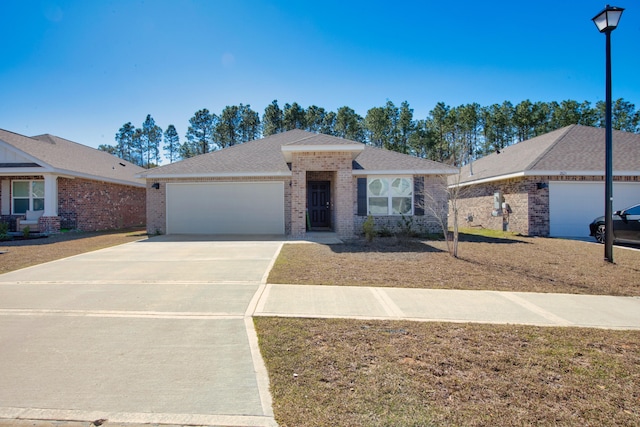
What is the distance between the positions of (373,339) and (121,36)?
1260 centimetres

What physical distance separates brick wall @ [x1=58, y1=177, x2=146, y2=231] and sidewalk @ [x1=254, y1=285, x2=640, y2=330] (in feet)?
51.2

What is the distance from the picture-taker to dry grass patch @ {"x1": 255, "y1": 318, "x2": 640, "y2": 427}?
2.44 metres

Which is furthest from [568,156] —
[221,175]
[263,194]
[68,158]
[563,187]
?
[68,158]

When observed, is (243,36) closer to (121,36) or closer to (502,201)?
(121,36)

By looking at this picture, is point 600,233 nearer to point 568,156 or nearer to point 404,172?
point 568,156

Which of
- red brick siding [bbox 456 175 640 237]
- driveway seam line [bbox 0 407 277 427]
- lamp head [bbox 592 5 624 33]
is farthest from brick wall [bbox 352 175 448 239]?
driveway seam line [bbox 0 407 277 427]

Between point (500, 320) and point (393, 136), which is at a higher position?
point (393, 136)

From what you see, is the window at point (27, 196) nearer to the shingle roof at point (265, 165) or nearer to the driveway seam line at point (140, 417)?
the shingle roof at point (265, 165)

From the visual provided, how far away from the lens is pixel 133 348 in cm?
360

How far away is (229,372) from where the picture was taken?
3123 millimetres

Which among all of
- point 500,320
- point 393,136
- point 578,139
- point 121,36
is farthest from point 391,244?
point 393,136

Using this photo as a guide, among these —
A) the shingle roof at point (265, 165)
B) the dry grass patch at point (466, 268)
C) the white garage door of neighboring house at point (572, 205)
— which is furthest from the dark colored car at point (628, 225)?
the shingle roof at point (265, 165)

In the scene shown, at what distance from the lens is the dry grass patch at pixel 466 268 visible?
6.33m

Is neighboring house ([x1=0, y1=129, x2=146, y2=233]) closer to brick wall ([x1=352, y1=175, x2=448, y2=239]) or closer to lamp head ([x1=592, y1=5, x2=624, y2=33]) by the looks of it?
brick wall ([x1=352, y1=175, x2=448, y2=239])
